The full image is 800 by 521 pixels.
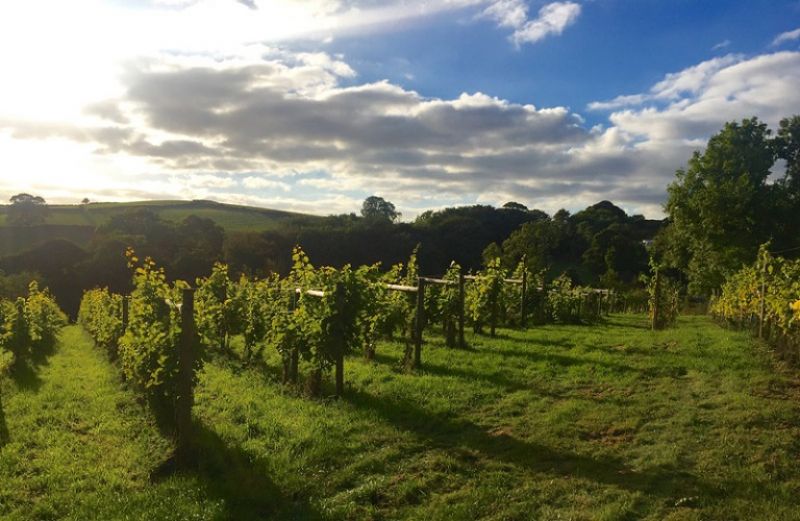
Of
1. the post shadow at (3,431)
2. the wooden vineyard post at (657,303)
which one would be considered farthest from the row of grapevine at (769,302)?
the post shadow at (3,431)

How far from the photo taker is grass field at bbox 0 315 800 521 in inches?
237

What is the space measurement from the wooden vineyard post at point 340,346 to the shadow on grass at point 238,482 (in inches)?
103

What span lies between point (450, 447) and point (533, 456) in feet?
3.76

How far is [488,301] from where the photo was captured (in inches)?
706

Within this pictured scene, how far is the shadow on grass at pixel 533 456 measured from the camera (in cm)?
598

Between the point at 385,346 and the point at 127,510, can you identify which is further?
Answer: the point at 385,346

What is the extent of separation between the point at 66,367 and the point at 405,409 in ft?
43.3

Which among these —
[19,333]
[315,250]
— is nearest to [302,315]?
[19,333]

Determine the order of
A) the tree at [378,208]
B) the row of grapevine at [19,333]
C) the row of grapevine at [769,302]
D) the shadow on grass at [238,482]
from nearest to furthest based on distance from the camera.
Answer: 1. the shadow on grass at [238,482]
2. the row of grapevine at [769,302]
3. the row of grapevine at [19,333]
4. the tree at [378,208]

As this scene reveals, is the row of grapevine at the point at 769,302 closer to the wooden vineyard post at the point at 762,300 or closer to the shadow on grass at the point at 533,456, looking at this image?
the wooden vineyard post at the point at 762,300

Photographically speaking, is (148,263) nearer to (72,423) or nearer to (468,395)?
(72,423)

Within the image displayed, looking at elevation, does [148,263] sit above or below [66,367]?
above

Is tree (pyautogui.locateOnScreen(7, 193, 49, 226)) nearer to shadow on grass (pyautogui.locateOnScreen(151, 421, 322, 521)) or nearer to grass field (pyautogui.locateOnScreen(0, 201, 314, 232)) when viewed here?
grass field (pyautogui.locateOnScreen(0, 201, 314, 232))

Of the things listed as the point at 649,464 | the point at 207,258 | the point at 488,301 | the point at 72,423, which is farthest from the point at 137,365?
the point at 207,258
